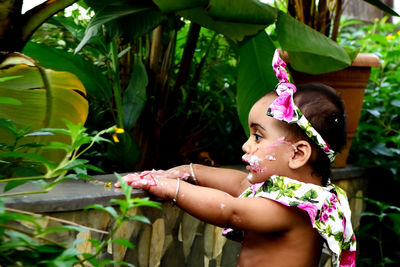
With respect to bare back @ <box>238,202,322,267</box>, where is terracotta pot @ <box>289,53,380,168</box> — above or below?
above

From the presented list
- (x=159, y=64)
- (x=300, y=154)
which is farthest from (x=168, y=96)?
(x=300, y=154)

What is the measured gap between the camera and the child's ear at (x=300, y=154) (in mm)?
1519

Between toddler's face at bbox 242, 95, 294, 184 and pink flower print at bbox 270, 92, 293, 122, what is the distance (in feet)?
0.22

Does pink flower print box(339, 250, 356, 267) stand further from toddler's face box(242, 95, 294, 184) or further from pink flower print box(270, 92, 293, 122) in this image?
pink flower print box(270, 92, 293, 122)

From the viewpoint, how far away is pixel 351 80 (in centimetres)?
248

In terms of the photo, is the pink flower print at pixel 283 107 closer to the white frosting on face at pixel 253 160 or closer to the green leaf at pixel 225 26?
the white frosting on face at pixel 253 160

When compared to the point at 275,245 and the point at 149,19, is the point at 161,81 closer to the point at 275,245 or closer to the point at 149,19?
the point at 149,19

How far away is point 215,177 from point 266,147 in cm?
26

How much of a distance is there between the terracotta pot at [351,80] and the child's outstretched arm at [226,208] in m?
1.09

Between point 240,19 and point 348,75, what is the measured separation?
3.19 ft

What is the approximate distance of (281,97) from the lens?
1.47m

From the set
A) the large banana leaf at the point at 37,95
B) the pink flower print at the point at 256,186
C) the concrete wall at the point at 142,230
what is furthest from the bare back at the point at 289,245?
the large banana leaf at the point at 37,95

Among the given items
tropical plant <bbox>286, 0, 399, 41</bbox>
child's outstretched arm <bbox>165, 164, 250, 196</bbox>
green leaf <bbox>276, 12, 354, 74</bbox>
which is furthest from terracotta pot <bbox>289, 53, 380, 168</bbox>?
child's outstretched arm <bbox>165, 164, 250, 196</bbox>

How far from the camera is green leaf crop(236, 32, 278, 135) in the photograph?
2.03 meters
